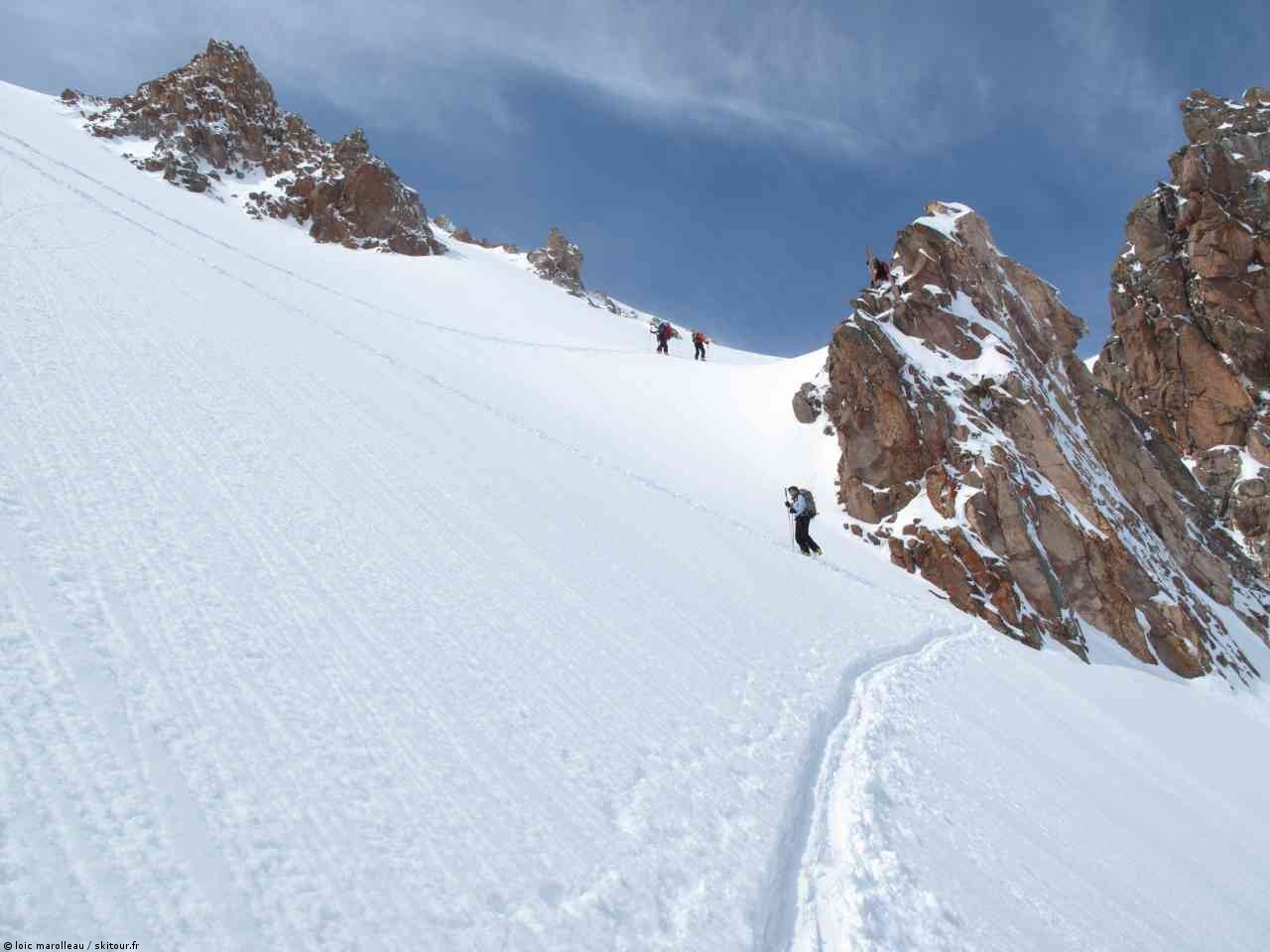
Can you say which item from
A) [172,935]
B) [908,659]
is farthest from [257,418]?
[908,659]

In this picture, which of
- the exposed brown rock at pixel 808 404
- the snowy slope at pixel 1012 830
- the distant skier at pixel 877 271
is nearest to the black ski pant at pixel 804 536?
the snowy slope at pixel 1012 830

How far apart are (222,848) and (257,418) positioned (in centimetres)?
633

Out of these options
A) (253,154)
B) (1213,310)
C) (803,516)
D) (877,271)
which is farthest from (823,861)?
(253,154)

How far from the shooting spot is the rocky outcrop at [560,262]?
6359 cm

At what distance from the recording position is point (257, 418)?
7.93 m

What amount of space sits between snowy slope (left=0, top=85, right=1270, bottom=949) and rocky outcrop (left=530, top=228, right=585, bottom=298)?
176 feet

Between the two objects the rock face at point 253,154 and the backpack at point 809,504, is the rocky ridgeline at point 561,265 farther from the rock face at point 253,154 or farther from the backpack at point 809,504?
the backpack at point 809,504

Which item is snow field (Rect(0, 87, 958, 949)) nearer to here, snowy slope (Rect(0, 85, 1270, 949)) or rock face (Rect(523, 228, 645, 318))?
snowy slope (Rect(0, 85, 1270, 949))

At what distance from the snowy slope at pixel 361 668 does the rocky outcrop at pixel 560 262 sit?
53.7 metres

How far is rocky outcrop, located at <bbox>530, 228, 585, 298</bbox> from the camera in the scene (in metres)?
63.6

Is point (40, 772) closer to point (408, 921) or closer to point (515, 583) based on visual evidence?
point (408, 921)

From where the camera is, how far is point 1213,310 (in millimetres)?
46625

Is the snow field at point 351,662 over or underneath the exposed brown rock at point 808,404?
underneath

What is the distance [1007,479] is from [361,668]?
1779cm
